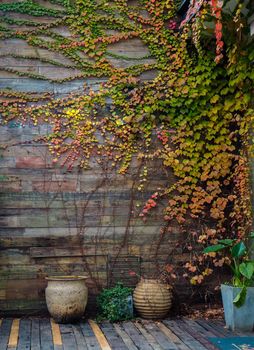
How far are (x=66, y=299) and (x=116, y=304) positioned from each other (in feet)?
1.93

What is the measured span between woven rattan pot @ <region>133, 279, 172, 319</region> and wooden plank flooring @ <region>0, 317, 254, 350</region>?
0.34 ft

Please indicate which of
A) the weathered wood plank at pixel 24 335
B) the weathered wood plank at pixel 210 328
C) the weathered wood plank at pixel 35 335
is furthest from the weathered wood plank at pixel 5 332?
the weathered wood plank at pixel 210 328

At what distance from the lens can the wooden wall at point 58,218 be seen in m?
6.32

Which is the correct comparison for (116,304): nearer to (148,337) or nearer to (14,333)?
(148,337)

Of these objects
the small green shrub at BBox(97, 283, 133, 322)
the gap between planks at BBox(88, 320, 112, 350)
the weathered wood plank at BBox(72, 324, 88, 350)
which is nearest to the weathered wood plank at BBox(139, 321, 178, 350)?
the small green shrub at BBox(97, 283, 133, 322)

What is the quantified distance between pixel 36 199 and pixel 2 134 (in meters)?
0.86

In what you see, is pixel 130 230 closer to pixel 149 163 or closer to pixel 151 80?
pixel 149 163

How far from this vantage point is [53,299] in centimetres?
581

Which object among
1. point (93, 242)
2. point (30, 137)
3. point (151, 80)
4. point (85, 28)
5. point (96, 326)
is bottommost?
point (96, 326)

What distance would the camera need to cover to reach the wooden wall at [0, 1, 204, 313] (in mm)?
6324

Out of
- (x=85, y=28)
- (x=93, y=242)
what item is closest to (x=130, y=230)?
(x=93, y=242)

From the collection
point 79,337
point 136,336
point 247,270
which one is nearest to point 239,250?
point 247,270

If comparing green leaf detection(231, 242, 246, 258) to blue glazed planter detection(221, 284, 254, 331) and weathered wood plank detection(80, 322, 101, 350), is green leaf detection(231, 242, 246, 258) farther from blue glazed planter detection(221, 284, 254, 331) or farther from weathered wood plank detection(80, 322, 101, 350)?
weathered wood plank detection(80, 322, 101, 350)

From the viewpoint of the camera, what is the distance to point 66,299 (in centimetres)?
577
